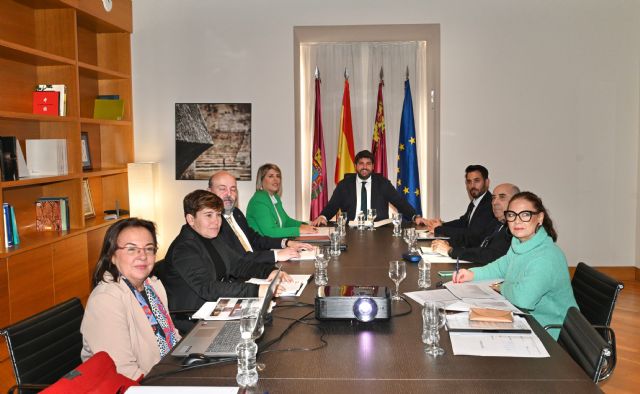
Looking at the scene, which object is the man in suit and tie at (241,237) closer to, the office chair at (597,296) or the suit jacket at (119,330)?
the suit jacket at (119,330)

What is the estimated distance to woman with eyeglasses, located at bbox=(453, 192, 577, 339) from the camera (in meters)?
3.03

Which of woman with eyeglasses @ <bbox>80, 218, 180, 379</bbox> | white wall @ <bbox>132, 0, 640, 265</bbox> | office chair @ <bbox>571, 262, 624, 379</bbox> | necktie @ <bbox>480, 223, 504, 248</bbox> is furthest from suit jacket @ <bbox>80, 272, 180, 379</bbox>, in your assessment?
white wall @ <bbox>132, 0, 640, 265</bbox>

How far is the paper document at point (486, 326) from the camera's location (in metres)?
2.54

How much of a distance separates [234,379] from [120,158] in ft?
18.3

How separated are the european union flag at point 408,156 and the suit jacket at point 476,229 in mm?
2261

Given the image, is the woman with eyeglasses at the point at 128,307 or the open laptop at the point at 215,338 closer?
the open laptop at the point at 215,338

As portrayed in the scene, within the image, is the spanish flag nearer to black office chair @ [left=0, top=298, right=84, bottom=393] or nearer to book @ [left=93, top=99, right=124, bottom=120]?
book @ [left=93, top=99, right=124, bottom=120]

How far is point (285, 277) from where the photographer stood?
349cm

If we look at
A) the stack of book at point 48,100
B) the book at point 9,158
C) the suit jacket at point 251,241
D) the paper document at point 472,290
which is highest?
the stack of book at point 48,100

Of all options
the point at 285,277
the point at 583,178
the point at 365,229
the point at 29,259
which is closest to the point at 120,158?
the point at 29,259

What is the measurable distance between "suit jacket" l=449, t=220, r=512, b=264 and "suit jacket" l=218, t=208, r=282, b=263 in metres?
1.17

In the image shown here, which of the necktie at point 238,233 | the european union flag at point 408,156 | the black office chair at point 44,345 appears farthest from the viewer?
the european union flag at point 408,156

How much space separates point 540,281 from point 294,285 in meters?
1.19

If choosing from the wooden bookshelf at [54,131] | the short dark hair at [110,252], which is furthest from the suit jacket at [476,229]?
the wooden bookshelf at [54,131]
